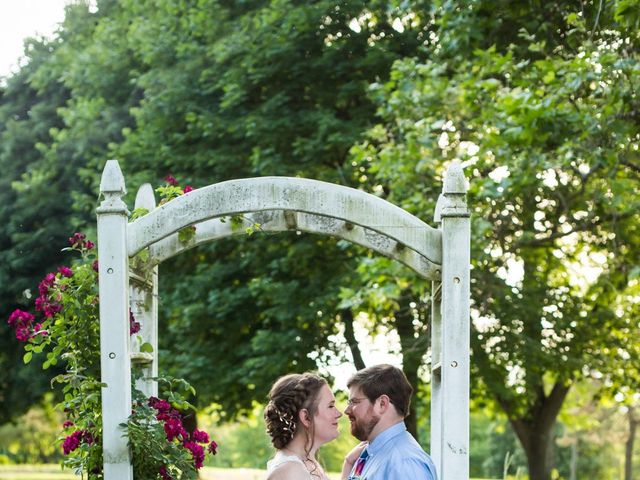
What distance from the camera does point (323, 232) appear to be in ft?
20.2

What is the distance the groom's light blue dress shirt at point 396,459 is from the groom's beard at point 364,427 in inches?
2.0

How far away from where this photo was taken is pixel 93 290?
20.7 feet

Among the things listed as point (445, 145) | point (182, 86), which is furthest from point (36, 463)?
point (445, 145)

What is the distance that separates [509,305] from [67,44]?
1078 centimetres

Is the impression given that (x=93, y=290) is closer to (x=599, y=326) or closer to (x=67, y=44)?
(x=599, y=326)

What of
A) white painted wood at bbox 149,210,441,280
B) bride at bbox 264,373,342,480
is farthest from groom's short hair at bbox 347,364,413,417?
white painted wood at bbox 149,210,441,280

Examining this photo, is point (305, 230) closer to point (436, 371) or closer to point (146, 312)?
point (436, 371)

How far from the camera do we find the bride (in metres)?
4.55

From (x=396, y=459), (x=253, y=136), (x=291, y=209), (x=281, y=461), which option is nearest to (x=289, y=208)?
(x=291, y=209)

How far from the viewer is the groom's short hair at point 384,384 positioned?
4.19 m

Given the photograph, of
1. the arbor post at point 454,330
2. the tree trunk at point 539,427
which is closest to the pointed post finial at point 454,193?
the arbor post at point 454,330

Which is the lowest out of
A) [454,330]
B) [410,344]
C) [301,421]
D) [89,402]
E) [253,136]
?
[301,421]

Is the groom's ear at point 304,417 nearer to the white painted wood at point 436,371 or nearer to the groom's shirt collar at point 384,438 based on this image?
the groom's shirt collar at point 384,438

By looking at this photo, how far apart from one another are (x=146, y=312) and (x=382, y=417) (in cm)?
289
